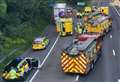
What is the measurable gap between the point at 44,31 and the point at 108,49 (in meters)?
14.4

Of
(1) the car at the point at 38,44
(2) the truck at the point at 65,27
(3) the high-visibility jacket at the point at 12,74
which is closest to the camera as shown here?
→ (3) the high-visibility jacket at the point at 12,74

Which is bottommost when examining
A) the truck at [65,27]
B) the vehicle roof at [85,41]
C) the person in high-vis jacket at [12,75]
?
the truck at [65,27]

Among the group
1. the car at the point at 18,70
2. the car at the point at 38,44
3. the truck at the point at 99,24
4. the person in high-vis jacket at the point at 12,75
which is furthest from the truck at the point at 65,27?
the person in high-vis jacket at the point at 12,75

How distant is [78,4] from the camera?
263ft

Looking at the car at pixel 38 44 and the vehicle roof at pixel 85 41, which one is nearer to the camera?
the vehicle roof at pixel 85 41

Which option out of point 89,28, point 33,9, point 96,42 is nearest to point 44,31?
point 33,9

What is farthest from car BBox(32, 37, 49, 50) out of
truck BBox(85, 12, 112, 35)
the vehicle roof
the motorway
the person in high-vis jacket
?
the person in high-vis jacket

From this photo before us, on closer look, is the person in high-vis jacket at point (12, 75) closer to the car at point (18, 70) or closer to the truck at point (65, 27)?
the car at point (18, 70)

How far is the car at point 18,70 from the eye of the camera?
32.7 metres

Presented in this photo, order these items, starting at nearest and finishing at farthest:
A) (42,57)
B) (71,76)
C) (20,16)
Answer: (71,76), (42,57), (20,16)

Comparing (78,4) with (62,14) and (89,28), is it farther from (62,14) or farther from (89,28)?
(89,28)

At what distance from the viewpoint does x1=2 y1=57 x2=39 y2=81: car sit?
107 ft

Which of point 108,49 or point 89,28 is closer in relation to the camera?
point 108,49

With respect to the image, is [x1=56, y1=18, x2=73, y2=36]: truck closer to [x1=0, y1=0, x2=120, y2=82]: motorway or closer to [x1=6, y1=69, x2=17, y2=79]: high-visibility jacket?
[x1=0, y1=0, x2=120, y2=82]: motorway
